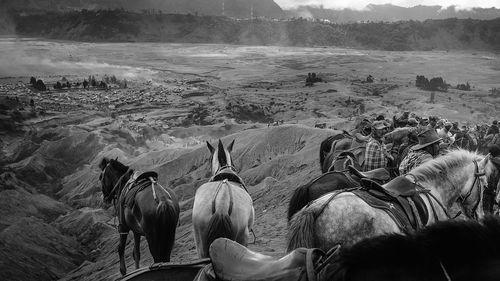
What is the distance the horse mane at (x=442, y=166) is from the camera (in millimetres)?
4188

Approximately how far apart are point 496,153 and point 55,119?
49308 millimetres

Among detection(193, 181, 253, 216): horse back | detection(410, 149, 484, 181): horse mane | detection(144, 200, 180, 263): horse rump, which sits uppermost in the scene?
detection(410, 149, 484, 181): horse mane

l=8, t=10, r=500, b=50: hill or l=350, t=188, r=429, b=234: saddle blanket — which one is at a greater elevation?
l=8, t=10, r=500, b=50: hill

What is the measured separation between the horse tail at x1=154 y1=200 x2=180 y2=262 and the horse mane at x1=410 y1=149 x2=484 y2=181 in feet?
11.1

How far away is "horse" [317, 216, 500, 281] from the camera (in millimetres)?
1902

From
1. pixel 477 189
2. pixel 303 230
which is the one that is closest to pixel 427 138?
pixel 477 189

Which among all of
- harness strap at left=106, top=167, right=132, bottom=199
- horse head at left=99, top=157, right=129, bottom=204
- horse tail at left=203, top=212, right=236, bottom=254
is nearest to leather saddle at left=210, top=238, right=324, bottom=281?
horse tail at left=203, top=212, right=236, bottom=254

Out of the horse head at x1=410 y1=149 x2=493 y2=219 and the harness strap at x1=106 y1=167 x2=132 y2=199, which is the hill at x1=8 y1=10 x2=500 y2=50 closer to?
the harness strap at x1=106 y1=167 x2=132 y2=199

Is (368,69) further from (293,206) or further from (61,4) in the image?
(61,4)

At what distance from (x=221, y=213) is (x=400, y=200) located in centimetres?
209

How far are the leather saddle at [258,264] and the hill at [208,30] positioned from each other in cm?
13085

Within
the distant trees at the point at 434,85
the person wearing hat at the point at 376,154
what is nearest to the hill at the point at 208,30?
the distant trees at the point at 434,85

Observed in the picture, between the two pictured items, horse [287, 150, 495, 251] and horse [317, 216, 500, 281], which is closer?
horse [317, 216, 500, 281]

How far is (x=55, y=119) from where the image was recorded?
156ft
